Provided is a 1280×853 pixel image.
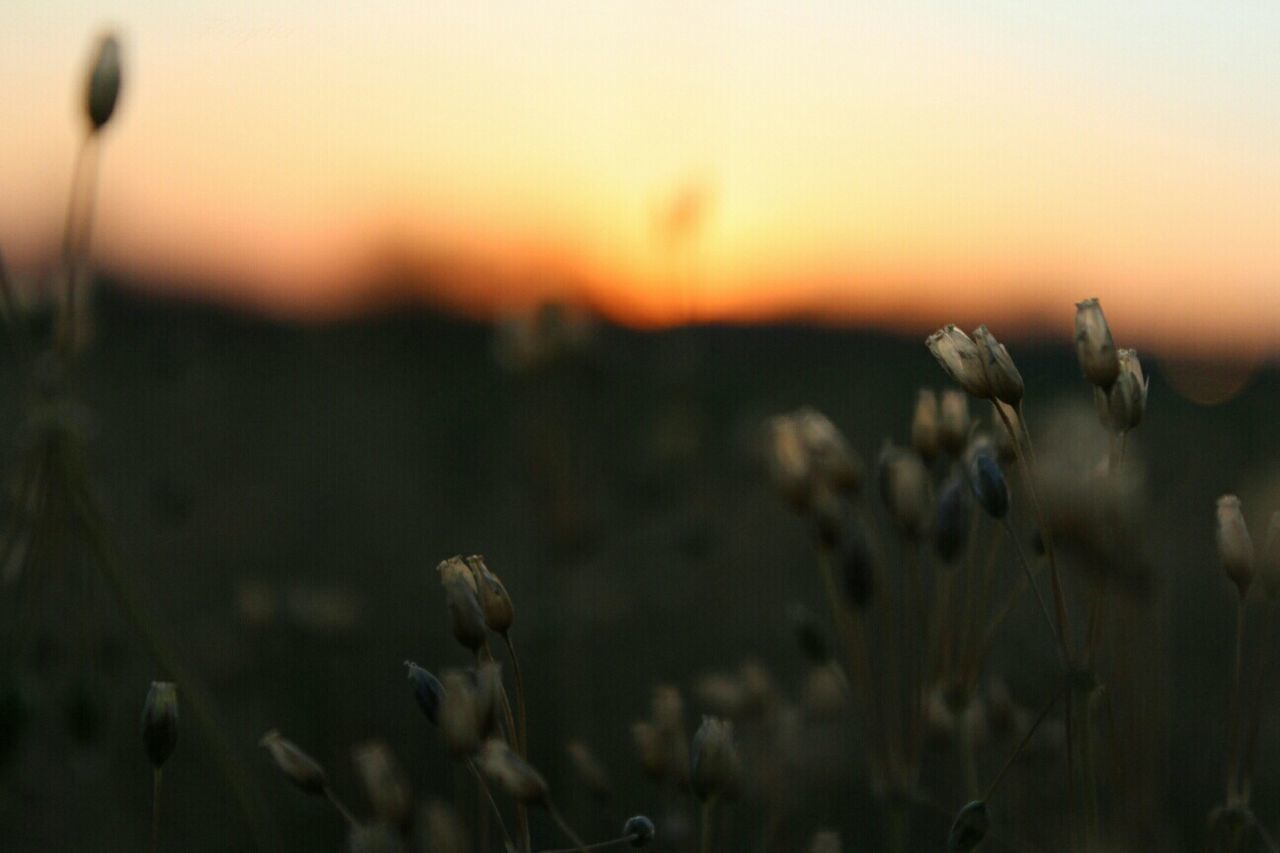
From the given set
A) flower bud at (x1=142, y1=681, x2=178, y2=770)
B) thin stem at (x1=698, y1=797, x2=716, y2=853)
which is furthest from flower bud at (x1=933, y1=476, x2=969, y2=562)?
flower bud at (x1=142, y1=681, x2=178, y2=770)

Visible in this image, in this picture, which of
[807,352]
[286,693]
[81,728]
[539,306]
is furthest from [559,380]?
[807,352]

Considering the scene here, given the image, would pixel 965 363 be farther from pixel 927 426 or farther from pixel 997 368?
pixel 927 426

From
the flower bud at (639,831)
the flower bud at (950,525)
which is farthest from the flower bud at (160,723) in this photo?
the flower bud at (950,525)

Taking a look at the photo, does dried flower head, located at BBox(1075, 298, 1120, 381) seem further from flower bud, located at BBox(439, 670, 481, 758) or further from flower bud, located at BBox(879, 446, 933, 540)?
flower bud, located at BBox(439, 670, 481, 758)

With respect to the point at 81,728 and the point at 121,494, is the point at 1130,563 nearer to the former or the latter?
the point at 81,728

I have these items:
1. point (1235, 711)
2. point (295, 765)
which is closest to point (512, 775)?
point (295, 765)

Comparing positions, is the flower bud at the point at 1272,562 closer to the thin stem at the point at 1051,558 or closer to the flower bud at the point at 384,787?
the thin stem at the point at 1051,558
